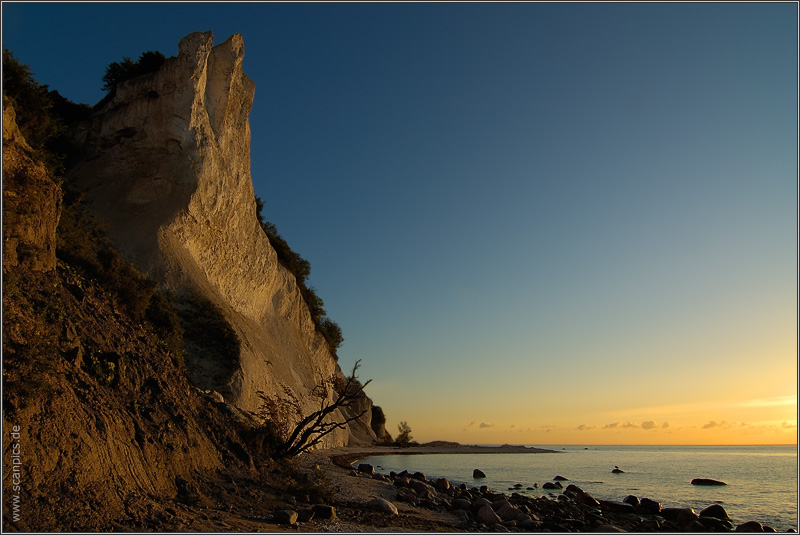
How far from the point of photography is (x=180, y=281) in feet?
78.0

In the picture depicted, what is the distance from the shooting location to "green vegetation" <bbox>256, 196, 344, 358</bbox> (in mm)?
41625

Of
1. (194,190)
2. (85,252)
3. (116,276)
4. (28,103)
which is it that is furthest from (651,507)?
(28,103)

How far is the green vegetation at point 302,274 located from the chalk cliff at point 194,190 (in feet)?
29.5

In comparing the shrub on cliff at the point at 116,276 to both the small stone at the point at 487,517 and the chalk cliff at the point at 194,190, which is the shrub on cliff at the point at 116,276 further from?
the small stone at the point at 487,517

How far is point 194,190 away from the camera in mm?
25922

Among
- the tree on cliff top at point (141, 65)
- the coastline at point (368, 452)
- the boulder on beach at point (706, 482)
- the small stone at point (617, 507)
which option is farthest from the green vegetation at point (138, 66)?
the boulder on beach at point (706, 482)

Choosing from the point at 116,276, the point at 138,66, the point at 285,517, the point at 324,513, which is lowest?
the point at 324,513

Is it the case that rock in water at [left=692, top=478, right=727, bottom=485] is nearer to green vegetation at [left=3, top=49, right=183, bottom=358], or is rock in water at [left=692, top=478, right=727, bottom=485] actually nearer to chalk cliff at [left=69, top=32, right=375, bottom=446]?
chalk cliff at [left=69, top=32, right=375, bottom=446]

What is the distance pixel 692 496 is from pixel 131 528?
2389 centimetres

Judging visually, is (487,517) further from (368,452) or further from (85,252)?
(368,452)

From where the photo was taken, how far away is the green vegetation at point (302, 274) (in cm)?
4162

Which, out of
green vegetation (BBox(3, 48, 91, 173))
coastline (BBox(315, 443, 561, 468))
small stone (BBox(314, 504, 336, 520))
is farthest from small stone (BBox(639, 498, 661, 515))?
green vegetation (BBox(3, 48, 91, 173))

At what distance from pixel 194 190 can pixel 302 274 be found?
66.2 ft

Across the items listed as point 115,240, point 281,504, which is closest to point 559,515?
point 281,504
